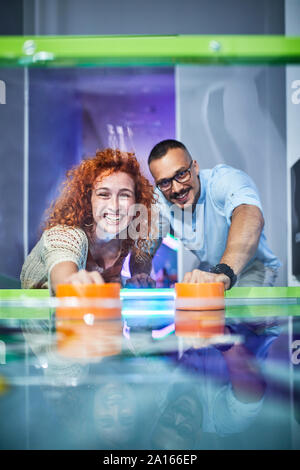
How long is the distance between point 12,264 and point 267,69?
3.42ft

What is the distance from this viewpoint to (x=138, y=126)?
1.38 m

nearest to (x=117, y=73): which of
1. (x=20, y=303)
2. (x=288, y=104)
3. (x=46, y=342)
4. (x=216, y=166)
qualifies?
(x=216, y=166)

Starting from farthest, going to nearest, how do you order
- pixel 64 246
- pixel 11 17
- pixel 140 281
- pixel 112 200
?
pixel 11 17
pixel 140 281
pixel 112 200
pixel 64 246

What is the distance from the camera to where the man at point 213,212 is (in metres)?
1.28

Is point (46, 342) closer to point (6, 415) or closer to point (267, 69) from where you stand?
point (6, 415)

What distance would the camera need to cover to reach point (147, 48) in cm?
131

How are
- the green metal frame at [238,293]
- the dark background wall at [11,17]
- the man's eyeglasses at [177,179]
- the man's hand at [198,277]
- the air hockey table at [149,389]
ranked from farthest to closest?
the dark background wall at [11,17]
the man's eyeglasses at [177,179]
the green metal frame at [238,293]
the man's hand at [198,277]
the air hockey table at [149,389]

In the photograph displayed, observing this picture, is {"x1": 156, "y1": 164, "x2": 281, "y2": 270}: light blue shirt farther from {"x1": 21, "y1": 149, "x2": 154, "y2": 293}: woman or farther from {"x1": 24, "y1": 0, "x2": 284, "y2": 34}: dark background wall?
{"x1": 24, "y1": 0, "x2": 284, "y2": 34}: dark background wall

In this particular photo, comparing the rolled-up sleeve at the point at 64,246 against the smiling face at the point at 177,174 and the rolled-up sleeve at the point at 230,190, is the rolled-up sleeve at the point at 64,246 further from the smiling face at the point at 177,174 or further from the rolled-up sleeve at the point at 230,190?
the rolled-up sleeve at the point at 230,190

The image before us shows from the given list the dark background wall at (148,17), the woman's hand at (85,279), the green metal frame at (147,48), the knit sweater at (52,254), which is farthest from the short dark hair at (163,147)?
the woman's hand at (85,279)

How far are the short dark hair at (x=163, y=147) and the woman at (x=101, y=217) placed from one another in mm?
65

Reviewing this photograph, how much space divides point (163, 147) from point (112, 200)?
293 millimetres

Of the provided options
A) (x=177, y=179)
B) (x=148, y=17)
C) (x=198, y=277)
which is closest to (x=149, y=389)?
(x=198, y=277)

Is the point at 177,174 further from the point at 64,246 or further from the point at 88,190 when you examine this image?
the point at 64,246
